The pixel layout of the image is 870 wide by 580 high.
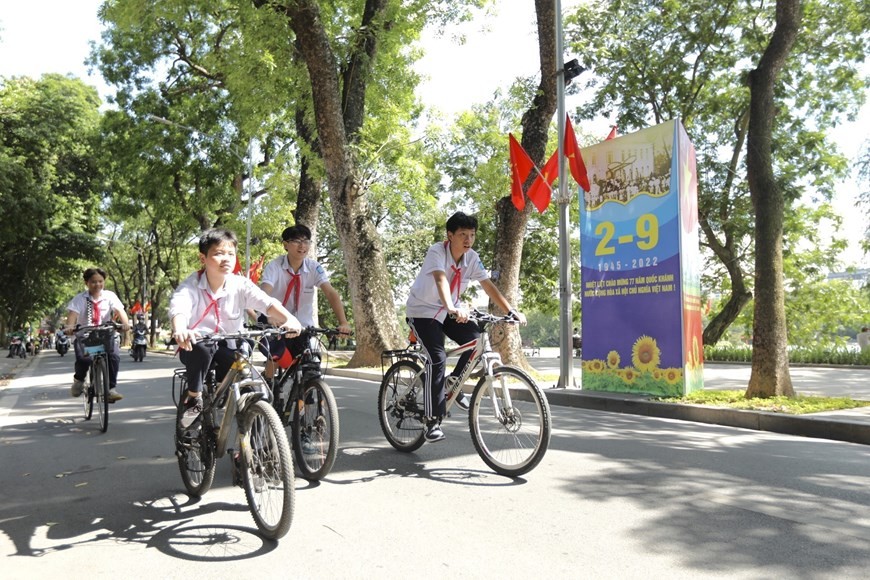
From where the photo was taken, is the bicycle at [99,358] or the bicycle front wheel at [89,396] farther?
the bicycle front wheel at [89,396]

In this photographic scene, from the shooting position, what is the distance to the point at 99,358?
308 inches

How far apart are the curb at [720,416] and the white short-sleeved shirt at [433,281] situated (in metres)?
3.71

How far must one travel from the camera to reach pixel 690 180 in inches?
405

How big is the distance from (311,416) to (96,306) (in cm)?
464

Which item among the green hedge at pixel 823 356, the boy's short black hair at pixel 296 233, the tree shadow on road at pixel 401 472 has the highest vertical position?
the boy's short black hair at pixel 296 233

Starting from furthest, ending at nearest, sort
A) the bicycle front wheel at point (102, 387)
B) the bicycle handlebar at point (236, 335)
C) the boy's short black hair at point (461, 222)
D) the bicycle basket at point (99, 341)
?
the bicycle basket at point (99, 341) → the bicycle front wheel at point (102, 387) → the boy's short black hair at point (461, 222) → the bicycle handlebar at point (236, 335)

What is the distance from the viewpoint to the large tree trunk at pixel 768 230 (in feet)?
30.6

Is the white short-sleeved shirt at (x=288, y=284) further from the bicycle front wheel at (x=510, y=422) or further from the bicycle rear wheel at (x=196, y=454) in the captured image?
the bicycle front wheel at (x=510, y=422)

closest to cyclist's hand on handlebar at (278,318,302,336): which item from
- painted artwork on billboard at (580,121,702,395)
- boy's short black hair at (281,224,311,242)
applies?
boy's short black hair at (281,224,311,242)

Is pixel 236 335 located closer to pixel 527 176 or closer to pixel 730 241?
pixel 527 176

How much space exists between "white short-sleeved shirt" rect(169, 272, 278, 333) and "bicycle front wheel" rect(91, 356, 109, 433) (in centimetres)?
365

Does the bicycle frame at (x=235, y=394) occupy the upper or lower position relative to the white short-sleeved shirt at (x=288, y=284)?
lower

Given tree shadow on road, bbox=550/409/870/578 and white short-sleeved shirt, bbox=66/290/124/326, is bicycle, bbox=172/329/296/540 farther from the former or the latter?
white short-sleeved shirt, bbox=66/290/124/326

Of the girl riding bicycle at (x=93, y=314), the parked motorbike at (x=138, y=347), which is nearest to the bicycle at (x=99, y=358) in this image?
the girl riding bicycle at (x=93, y=314)
